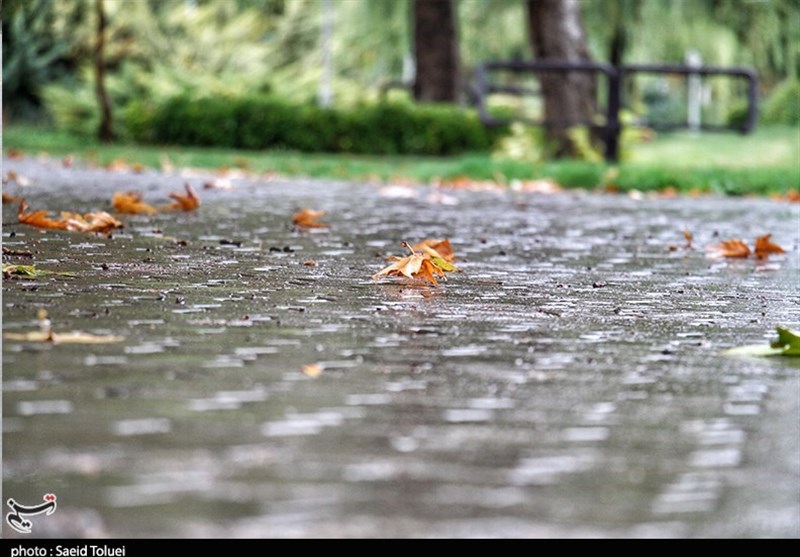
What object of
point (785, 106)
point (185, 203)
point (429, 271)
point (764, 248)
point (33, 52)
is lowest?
point (785, 106)

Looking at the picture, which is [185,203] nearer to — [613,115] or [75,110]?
[613,115]

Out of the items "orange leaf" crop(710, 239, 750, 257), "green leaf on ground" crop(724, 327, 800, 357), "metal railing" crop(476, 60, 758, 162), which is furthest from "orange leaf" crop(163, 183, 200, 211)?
"metal railing" crop(476, 60, 758, 162)

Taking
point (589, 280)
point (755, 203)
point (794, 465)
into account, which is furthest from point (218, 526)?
point (755, 203)

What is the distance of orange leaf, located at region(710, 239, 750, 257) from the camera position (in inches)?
229

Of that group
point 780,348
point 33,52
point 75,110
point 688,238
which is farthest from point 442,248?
point 33,52

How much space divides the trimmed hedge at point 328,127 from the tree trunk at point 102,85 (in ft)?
2.96

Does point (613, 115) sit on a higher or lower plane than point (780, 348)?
lower

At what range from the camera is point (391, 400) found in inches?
97.7

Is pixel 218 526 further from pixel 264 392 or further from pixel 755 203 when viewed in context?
pixel 755 203

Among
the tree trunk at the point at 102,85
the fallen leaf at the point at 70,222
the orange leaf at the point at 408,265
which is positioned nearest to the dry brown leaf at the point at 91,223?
the fallen leaf at the point at 70,222

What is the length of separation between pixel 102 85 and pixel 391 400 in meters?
16.5

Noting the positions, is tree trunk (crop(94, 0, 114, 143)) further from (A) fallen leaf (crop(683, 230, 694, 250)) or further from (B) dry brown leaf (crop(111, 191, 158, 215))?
(A) fallen leaf (crop(683, 230, 694, 250))

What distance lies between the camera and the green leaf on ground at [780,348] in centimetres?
313

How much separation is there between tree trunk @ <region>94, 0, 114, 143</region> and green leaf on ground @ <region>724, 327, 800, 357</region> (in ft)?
49.6
